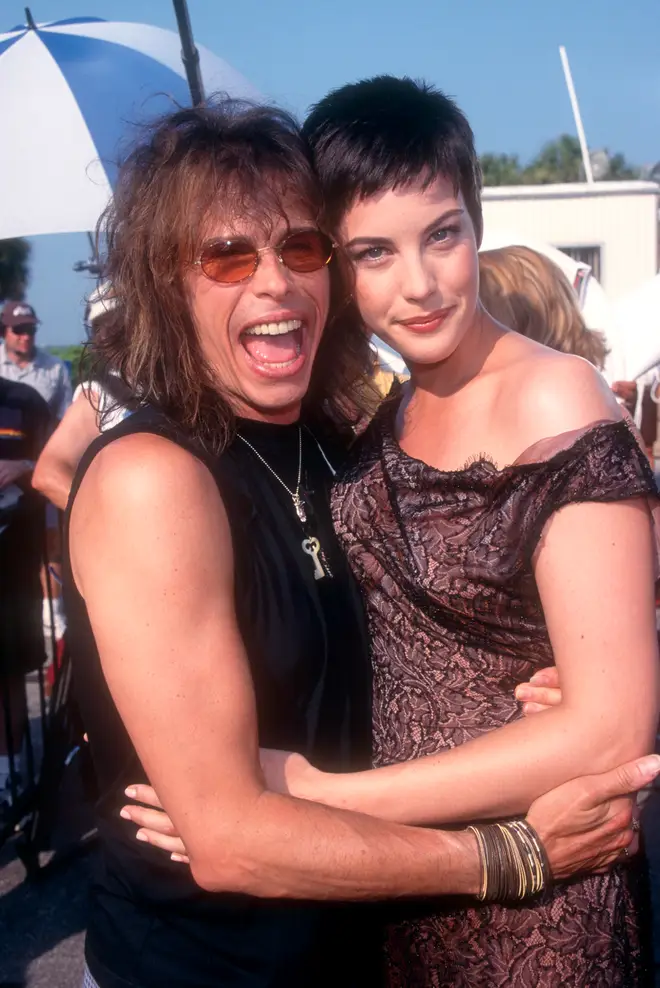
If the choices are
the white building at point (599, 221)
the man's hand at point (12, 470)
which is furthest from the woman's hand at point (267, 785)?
the white building at point (599, 221)

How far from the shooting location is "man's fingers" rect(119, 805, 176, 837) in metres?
1.52

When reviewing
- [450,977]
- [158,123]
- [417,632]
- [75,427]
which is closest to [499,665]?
[417,632]

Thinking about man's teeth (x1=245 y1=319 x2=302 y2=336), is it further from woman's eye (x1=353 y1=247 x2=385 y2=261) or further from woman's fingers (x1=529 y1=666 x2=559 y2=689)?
woman's fingers (x1=529 y1=666 x2=559 y2=689)

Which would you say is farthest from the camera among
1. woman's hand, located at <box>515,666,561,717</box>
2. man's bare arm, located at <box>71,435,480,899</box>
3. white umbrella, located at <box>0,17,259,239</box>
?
white umbrella, located at <box>0,17,259,239</box>

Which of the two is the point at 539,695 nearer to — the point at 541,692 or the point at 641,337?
the point at 541,692

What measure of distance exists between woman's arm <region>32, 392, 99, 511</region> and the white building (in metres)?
14.2

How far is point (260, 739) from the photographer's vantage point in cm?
159

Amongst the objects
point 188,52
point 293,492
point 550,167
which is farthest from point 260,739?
point 550,167

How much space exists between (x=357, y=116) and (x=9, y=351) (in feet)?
23.0

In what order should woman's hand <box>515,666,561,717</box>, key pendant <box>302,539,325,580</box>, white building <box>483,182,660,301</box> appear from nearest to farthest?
woman's hand <box>515,666,561,717</box> < key pendant <box>302,539,325,580</box> < white building <box>483,182,660,301</box>

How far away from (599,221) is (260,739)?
17274 mm

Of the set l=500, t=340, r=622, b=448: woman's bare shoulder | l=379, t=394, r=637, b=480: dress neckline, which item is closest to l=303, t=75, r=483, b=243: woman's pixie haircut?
l=500, t=340, r=622, b=448: woman's bare shoulder

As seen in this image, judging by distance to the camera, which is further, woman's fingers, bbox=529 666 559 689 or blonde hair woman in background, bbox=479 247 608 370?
blonde hair woman in background, bbox=479 247 608 370

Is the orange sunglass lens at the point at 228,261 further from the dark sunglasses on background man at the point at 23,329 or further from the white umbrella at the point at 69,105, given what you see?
the dark sunglasses on background man at the point at 23,329
